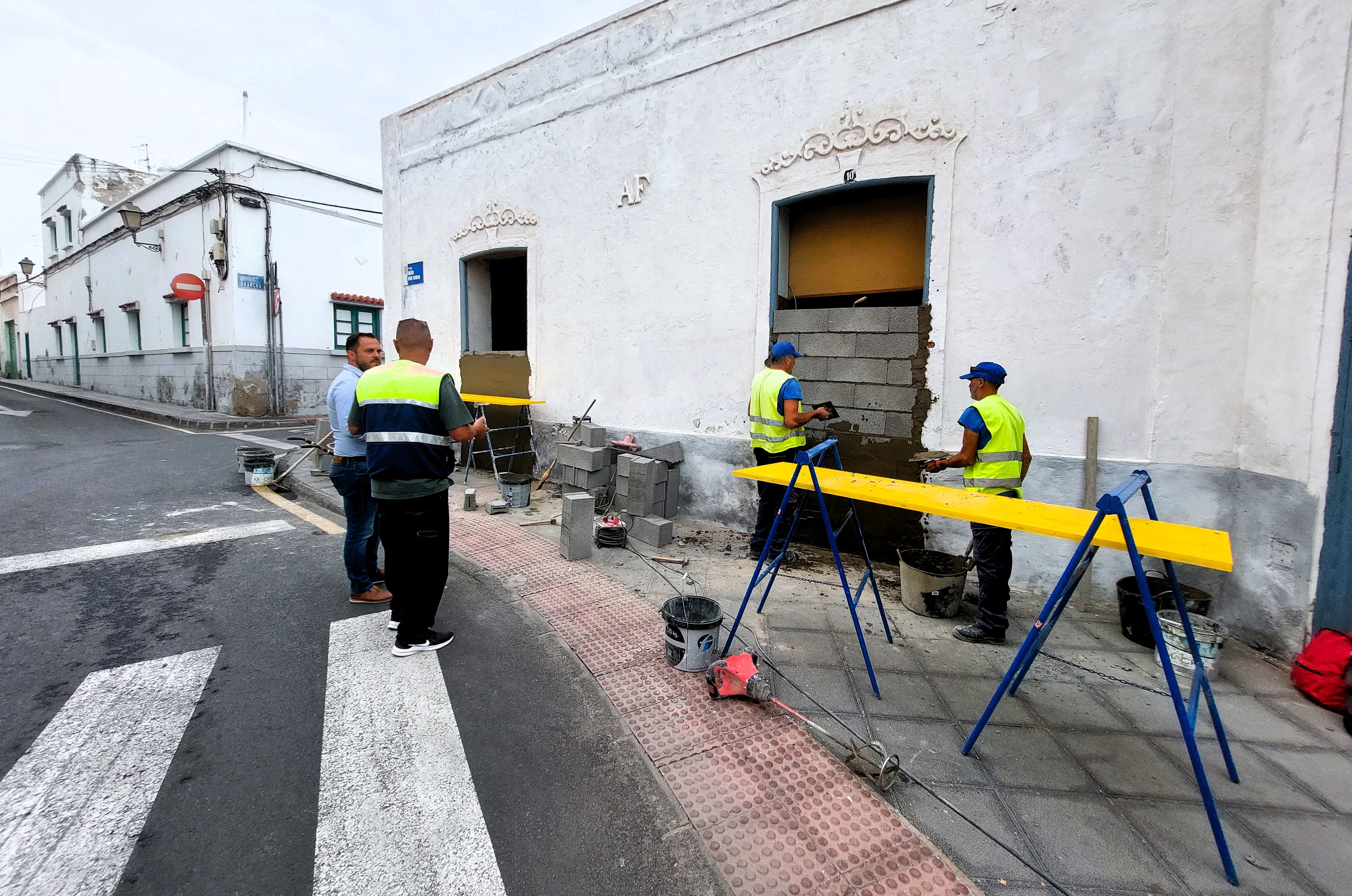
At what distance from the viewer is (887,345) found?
5246mm

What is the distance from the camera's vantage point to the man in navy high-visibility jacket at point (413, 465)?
3338 mm

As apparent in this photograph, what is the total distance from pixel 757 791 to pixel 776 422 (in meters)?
3.17

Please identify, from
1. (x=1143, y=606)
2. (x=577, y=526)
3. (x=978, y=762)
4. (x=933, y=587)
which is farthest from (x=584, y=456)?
(x=1143, y=606)

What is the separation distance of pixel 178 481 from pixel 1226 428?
10.9 m

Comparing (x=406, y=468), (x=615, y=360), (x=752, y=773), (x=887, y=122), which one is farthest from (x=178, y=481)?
(x=887, y=122)

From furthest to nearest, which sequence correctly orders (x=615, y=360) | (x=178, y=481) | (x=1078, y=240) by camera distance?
(x=178, y=481) → (x=615, y=360) → (x=1078, y=240)

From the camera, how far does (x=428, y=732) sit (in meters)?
2.77

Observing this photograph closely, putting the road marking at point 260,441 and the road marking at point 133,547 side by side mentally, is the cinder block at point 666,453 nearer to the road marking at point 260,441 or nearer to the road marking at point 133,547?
the road marking at point 133,547

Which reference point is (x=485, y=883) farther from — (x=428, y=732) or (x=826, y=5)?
(x=826, y=5)

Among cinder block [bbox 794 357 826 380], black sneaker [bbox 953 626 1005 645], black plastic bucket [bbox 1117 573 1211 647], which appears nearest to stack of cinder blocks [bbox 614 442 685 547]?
cinder block [bbox 794 357 826 380]

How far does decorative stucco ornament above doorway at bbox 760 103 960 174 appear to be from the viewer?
4.86 meters

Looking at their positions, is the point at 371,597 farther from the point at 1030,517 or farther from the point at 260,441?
the point at 260,441

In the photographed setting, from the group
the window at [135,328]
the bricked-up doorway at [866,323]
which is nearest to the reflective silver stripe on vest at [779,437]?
the bricked-up doorway at [866,323]

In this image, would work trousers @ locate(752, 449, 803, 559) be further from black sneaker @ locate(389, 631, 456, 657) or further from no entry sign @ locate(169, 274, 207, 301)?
no entry sign @ locate(169, 274, 207, 301)
